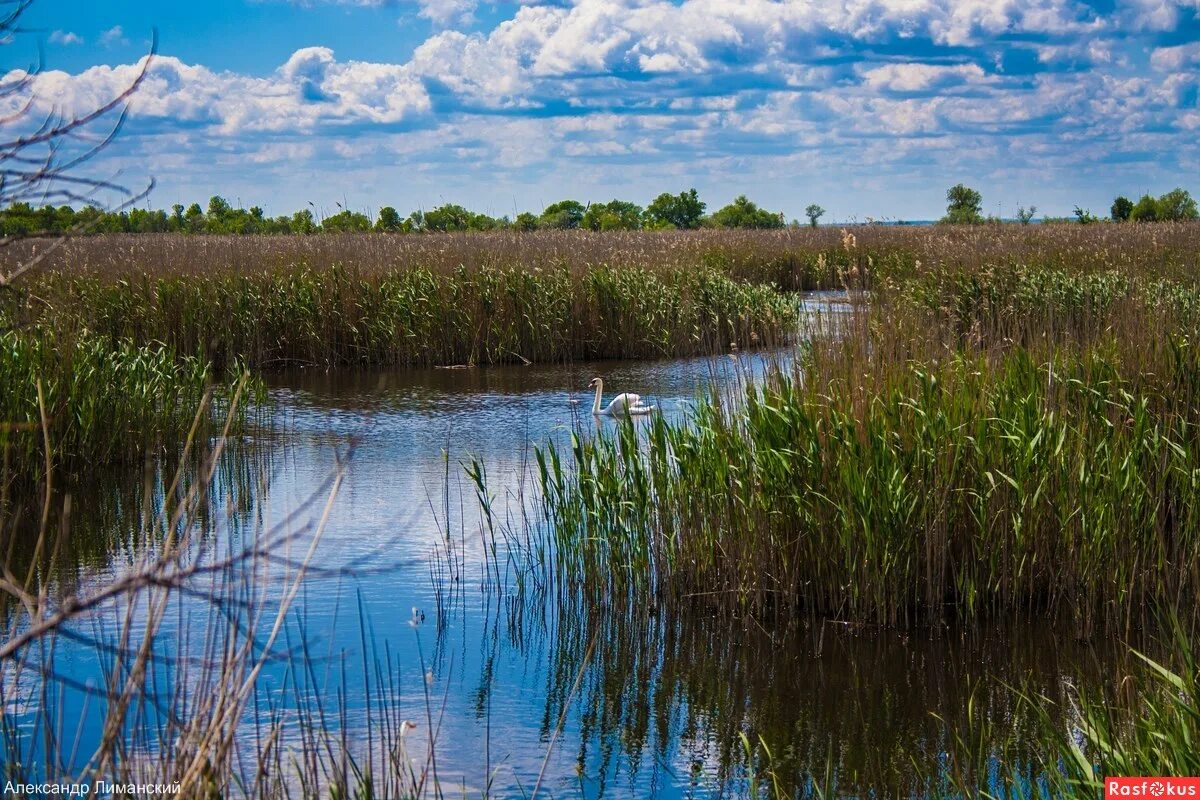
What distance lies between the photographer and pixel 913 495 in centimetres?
654

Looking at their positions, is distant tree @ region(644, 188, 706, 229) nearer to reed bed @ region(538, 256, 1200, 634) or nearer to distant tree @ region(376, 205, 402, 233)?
distant tree @ region(376, 205, 402, 233)

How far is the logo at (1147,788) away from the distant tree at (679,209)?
63.3 m

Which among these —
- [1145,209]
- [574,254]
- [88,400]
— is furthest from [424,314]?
[1145,209]

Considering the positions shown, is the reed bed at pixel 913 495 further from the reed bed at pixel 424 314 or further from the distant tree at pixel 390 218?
the distant tree at pixel 390 218

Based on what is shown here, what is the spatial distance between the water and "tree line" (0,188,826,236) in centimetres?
116

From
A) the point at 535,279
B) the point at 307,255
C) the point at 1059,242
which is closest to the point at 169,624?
the point at 535,279

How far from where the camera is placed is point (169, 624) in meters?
6.73

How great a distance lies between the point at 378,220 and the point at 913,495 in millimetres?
23879

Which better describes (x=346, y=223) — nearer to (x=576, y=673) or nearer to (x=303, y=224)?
(x=303, y=224)

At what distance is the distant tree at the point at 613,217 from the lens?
51.3m

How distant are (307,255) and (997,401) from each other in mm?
15712

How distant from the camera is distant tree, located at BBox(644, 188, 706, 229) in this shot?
2616 inches

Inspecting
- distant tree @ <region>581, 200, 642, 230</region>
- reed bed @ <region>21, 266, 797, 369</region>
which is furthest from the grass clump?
distant tree @ <region>581, 200, 642, 230</region>

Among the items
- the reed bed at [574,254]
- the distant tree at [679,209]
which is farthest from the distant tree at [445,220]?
the distant tree at [679,209]
